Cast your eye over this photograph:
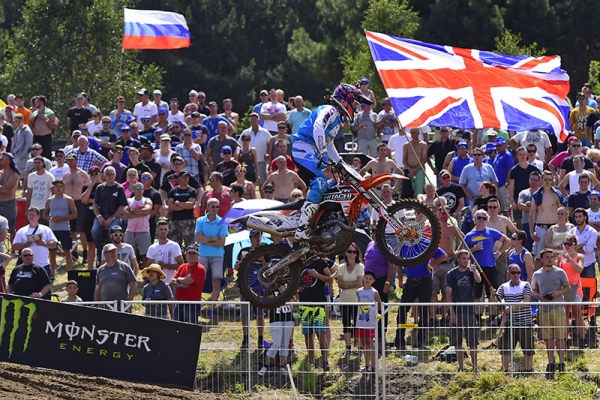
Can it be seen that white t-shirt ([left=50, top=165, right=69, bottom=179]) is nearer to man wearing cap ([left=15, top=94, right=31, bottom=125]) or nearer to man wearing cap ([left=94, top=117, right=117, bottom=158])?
man wearing cap ([left=94, top=117, right=117, bottom=158])

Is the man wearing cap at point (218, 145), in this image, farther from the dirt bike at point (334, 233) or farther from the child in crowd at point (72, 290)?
the dirt bike at point (334, 233)

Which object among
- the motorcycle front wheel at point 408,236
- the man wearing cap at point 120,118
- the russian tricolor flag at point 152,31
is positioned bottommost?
the motorcycle front wheel at point 408,236

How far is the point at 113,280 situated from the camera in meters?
16.8

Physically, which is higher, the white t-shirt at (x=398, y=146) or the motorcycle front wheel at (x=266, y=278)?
the white t-shirt at (x=398, y=146)

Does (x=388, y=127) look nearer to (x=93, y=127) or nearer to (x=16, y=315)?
(x=93, y=127)

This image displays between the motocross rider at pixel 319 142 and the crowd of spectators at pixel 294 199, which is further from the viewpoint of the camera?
the crowd of spectators at pixel 294 199

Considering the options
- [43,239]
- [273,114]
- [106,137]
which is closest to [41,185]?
[43,239]

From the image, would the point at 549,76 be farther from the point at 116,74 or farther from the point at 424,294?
the point at 116,74

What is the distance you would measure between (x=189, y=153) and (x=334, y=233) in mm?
9420

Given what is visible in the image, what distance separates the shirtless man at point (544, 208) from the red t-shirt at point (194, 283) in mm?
5227

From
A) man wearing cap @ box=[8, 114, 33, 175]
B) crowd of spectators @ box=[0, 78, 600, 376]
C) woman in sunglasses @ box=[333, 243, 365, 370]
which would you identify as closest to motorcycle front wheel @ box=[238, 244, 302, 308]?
crowd of spectators @ box=[0, 78, 600, 376]

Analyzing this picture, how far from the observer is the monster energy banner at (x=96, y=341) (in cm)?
1527

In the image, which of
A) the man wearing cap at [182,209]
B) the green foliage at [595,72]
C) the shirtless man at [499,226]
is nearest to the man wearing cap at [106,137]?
the man wearing cap at [182,209]

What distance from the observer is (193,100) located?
24641 millimetres
